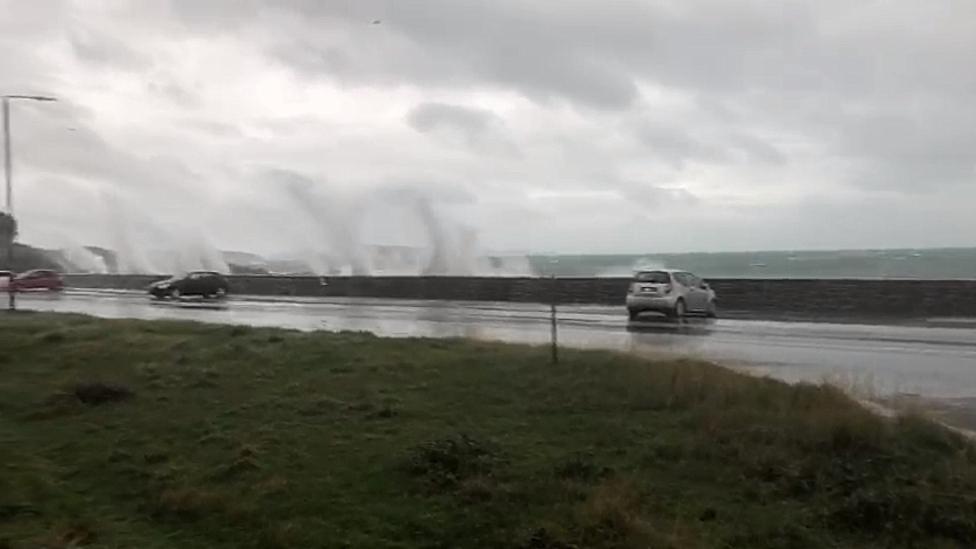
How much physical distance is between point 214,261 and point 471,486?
7895 centimetres

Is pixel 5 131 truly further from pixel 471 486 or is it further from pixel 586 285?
pixel 471 486

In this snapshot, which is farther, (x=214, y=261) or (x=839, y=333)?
(x=214, y=261)

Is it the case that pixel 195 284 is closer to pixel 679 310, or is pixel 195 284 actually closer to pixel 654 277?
pixel 654 277

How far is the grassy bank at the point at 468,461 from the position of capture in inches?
297

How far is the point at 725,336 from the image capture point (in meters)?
23.3

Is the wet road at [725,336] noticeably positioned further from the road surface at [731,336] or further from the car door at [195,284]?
the car door at [195,284]

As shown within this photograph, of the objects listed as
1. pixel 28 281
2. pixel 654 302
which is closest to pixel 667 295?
pixel 654 302

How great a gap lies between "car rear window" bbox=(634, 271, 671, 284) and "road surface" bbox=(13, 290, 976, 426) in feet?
4.37

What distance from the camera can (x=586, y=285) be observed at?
1547 inches

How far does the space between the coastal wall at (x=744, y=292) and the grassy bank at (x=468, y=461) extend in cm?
1164

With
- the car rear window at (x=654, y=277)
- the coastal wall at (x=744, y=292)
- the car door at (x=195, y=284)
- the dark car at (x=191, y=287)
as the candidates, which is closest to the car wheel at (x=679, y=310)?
the car rear window at (x=654, y=277)

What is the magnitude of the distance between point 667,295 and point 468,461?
74.3 feet

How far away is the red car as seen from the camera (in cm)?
5650

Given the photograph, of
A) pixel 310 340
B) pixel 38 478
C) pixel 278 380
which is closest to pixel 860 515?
pixel 38 478
